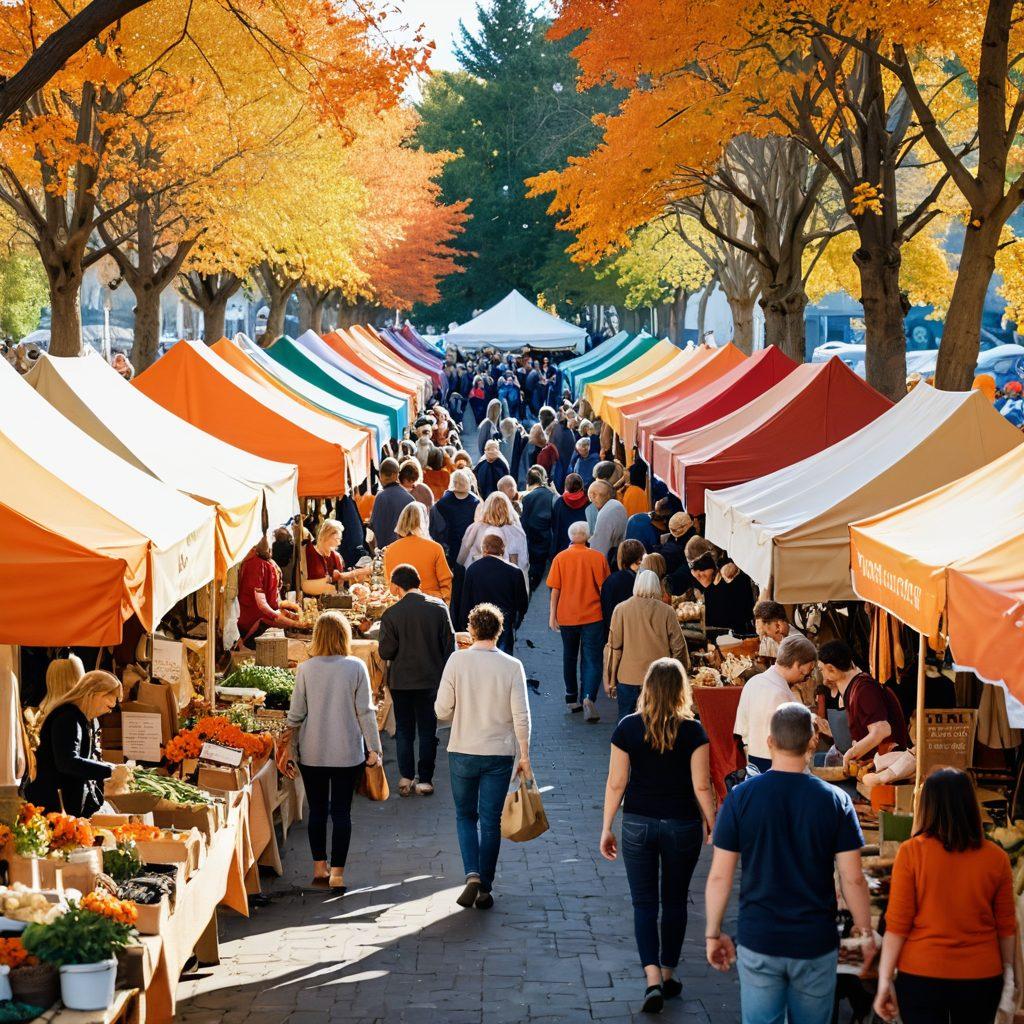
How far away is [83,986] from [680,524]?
9078mm

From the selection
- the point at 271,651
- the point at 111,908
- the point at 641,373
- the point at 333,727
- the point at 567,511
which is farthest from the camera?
the point at 641,373

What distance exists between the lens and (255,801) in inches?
347

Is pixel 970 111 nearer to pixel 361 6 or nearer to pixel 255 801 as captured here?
pixel 361 6

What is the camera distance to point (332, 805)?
878cm

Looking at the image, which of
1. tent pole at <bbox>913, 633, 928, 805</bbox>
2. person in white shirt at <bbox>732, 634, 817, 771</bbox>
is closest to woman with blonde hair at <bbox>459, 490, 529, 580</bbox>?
person in white shirt at <bbox>732, 634, 817, 771</bbox>

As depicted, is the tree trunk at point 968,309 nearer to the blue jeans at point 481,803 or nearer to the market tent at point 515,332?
the blue jeans at point 481,803

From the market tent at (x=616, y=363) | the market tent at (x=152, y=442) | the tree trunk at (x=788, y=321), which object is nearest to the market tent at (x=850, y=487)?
the market tent at (x=152, y=442)

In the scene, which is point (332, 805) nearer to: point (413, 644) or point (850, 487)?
point (413, 644)

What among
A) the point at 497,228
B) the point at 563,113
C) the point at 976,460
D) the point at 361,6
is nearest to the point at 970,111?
the point at 361,6

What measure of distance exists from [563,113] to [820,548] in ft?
189

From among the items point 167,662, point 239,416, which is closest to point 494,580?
point 239,416

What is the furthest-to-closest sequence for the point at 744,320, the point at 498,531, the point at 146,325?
the point at 744,320, the point at 146,325, the point at 498,531

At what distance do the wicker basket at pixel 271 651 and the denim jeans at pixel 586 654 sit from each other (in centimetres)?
250

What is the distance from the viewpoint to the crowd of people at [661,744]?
523cm
